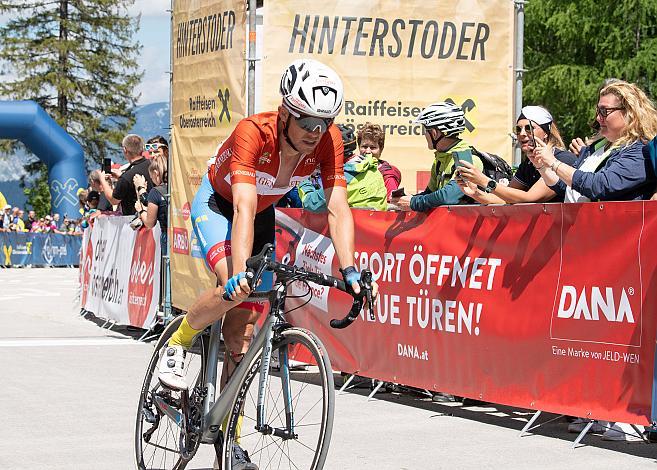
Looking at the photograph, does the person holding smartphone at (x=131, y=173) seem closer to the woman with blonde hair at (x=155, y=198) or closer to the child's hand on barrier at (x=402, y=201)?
the woman with blonde hair at (x=155, y=198)

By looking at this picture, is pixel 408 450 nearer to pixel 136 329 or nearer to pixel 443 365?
pixel 443 365

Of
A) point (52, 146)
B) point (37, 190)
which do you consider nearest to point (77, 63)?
point (37, 190)

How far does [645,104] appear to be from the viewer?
25.5 ft

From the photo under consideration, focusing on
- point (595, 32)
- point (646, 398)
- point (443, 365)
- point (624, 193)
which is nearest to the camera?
point (646, 398)

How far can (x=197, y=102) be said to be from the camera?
500 inches

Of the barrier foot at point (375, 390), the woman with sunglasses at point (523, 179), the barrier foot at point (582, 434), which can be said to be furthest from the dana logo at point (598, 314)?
the barrier foot at point (375, 390)

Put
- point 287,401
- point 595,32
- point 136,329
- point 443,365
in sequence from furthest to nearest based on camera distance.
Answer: point 595,32 < point 136,329 < point 443,365 < point 287,401

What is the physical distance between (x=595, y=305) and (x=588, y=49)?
34844 mm

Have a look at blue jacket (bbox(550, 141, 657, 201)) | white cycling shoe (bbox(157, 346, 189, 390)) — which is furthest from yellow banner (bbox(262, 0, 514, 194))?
white cycling shoe (bbox(157, 346, 189, 390))

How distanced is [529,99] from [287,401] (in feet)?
119

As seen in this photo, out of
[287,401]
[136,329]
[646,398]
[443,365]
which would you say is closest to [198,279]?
[136,329]

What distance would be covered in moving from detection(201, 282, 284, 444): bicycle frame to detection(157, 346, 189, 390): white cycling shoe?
0.46 ft

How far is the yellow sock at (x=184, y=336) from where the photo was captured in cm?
590

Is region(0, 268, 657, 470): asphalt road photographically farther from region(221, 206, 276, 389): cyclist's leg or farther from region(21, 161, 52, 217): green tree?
region(21, 161, 52, 217): green tree
